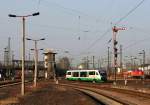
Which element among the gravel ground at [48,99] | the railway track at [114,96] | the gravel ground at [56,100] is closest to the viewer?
the gravel ground at [56,100]

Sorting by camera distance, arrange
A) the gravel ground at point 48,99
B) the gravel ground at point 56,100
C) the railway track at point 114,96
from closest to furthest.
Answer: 1. the gravel ground at point 56,100
2. the gravel ground at point 48,99
3. the railway track at point 114,96

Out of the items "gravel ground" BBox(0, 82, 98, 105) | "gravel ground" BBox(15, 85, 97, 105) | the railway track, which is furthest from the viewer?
the railway track

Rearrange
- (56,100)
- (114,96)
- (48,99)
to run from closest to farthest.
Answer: (56,100) → (48,99) → (114,96)

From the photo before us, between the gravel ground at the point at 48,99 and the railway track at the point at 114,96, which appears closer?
the gravel ground at the point at 48,99

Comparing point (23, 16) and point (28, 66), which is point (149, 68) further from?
point (23, 16)

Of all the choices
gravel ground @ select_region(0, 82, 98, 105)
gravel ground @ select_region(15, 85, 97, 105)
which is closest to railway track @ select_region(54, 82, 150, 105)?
gravel ground @ select_region(0, 82, 98, 105)

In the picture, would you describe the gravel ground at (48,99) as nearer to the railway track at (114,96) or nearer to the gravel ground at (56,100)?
the gravel ground at (56,100)

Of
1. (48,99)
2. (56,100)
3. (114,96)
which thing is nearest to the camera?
(56,100)

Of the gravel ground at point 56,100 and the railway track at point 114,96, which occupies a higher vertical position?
the gravel ground at point 56,100

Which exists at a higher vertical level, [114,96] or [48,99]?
[48,99]

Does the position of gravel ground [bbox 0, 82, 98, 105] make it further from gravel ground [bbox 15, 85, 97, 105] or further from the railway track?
the railway track

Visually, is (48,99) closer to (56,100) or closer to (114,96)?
(56,100)

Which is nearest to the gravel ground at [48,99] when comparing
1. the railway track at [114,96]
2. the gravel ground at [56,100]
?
the gravel ground at [56,100]

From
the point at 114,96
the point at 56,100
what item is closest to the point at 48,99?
the point at 56,100
